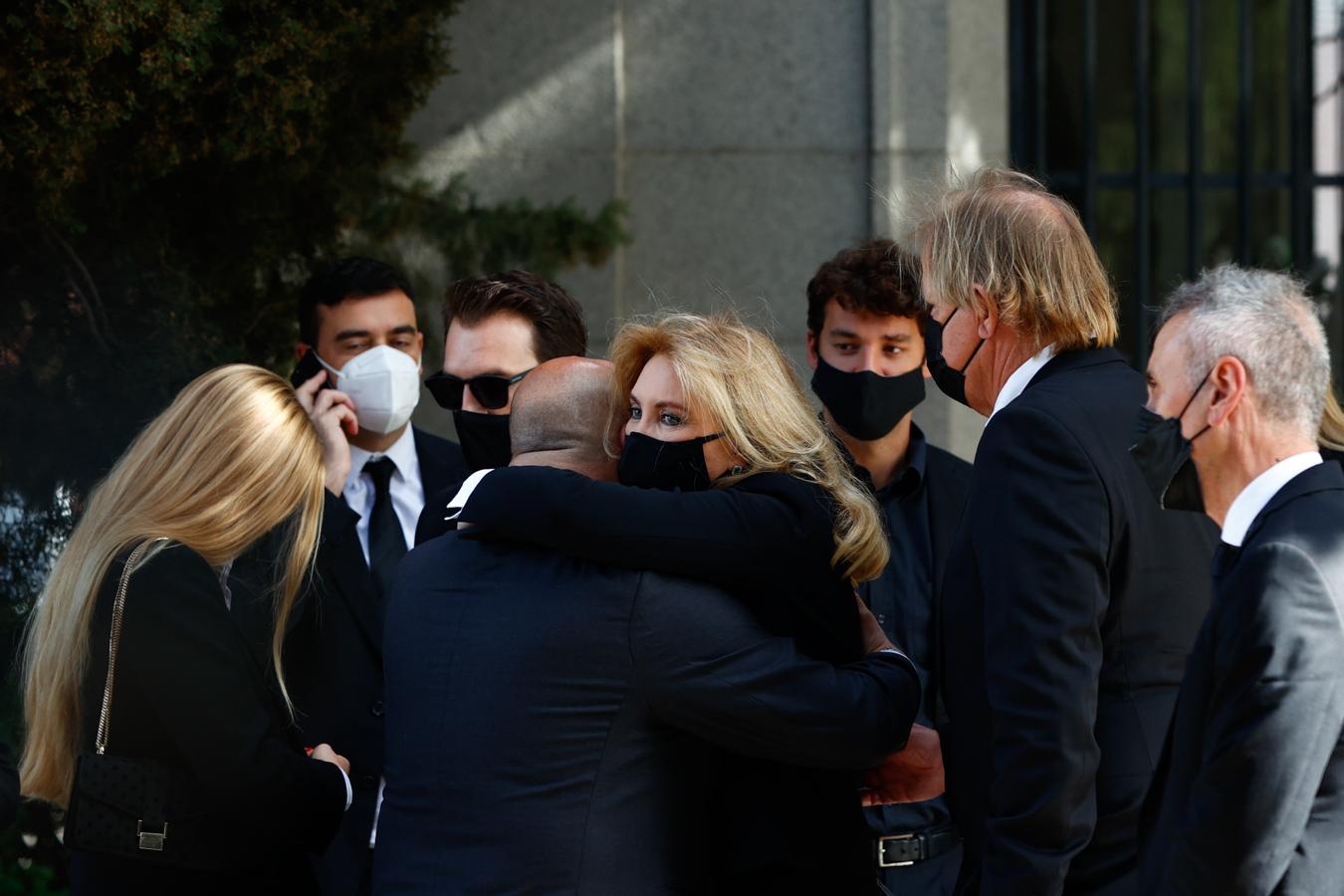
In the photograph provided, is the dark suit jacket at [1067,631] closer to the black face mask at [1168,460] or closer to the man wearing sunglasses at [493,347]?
the black face mask at [1168,460]

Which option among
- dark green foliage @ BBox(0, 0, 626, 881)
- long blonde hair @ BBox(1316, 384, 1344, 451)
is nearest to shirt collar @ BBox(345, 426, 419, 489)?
dark green foliage @ BBox(0, 0, 626, 881)

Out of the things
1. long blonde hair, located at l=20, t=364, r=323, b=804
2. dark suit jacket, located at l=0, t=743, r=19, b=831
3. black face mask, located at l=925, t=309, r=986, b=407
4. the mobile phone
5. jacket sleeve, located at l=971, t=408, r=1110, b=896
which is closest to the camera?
jacket sleeve, located at l=971, t=408, r=1110, b=896

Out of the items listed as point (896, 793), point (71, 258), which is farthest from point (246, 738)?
point (71, 258)

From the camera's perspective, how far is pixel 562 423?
2.47m

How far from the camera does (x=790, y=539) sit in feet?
7.42

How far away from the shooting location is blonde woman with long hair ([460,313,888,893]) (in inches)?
85.8

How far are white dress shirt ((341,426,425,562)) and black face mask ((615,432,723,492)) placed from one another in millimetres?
1423

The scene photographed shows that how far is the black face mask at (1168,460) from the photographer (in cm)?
216

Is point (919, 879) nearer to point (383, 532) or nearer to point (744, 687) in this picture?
point (744, 687)

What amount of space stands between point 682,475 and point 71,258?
8.04ft

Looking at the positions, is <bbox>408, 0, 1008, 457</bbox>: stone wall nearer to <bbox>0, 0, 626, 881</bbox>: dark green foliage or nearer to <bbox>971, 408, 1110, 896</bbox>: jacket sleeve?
<bbox>0, 0, 626, 881</bbox>: dark green foliage

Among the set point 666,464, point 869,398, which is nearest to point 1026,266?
point 666,464

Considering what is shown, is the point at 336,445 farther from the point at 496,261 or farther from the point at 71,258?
the point at 496,261

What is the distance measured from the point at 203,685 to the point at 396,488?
1.17 meters
